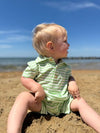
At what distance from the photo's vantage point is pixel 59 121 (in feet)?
4.78

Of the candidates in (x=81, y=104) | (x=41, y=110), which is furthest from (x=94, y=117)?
(x=41, y=110)

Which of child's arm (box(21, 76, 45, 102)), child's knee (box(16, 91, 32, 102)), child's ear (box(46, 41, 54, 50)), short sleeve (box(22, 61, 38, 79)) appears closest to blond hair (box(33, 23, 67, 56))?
child's ear (box(46, 41, 54, 50))

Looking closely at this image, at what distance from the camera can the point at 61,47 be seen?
163 centimetres

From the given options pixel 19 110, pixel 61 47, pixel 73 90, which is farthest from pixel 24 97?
pixel 61 47

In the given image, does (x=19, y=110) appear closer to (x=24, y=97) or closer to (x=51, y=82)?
(x=24, y=97)

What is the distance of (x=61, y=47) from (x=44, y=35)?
9.1 inches

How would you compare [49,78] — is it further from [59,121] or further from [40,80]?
[59,121]

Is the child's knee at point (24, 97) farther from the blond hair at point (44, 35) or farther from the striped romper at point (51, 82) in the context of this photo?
the blond hair at point (44, 35)

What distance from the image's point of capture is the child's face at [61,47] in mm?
1618

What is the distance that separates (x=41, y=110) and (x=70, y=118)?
0.31m

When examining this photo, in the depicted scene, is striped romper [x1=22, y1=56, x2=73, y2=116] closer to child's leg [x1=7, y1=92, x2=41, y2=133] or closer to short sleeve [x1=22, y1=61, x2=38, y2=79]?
short sleeve [x1=22, y1=61, x2=38, y2=79]

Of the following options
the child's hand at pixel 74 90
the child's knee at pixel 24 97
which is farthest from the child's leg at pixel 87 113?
the child's knee at pixel 24 97

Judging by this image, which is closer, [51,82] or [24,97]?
[24,97]

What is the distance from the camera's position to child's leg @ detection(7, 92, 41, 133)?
1.18 metres
